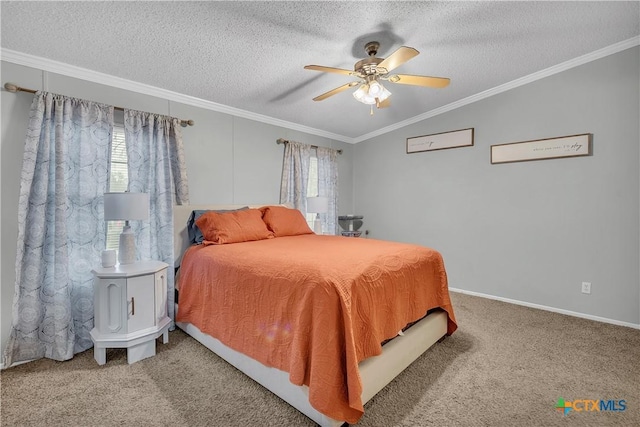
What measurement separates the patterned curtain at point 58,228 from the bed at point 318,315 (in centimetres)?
77

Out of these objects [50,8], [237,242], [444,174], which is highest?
[50,8]

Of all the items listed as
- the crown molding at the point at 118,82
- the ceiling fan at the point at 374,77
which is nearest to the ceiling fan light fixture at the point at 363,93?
the ceiling fan at the point at 374,77

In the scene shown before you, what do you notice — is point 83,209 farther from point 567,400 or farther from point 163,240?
point 567,400

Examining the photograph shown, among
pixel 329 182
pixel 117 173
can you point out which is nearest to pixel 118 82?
pixel 117 173

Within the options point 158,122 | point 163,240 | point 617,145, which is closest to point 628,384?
point 617,145

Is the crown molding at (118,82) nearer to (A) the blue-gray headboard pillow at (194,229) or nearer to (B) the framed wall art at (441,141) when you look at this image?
(A) the blue-gray headboard pillow at (194,229)

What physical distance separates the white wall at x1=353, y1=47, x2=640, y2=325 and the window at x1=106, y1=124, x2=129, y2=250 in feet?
11.9

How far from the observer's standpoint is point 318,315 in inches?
57.5

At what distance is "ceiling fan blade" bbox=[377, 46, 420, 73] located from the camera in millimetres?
1859

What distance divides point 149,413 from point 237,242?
1.43 m

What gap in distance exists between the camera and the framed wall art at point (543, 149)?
9.95ft

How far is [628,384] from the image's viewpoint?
1899 mm

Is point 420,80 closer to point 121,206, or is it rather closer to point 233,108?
point 233,108

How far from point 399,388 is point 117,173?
2.92 meters
